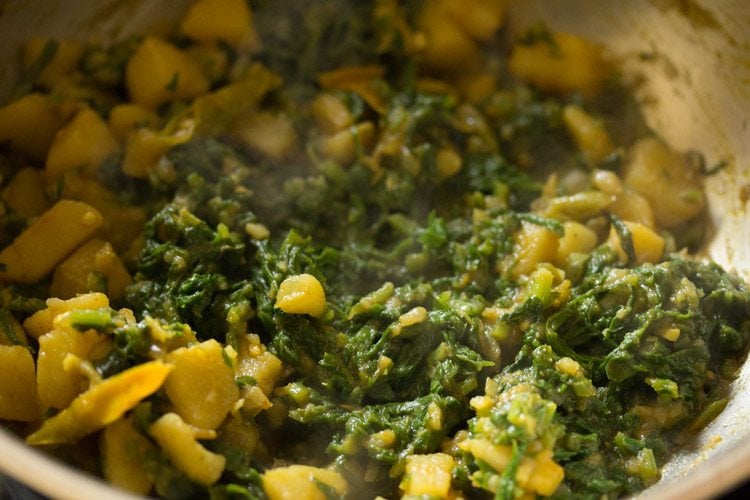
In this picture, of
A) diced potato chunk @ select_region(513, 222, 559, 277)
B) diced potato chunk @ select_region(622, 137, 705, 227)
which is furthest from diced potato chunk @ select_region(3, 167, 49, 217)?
diced potato chunk @ select_region(622, 137, 705, 227)

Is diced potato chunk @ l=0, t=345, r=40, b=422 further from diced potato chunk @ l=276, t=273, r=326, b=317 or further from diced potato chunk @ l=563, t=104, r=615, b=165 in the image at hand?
diced potato chunk @ l=563, t=104, r=615, b=165

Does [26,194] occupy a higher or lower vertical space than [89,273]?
lower

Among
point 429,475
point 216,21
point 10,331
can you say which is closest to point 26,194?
point 10,331

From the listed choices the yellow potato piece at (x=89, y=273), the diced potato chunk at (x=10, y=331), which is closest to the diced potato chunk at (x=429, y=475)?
the yellow potato piece at (x=89, y=273)

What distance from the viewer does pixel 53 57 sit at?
14.8ft

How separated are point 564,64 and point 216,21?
2.20 meters

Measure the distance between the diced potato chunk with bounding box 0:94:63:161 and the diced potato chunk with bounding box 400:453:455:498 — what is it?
267 cm

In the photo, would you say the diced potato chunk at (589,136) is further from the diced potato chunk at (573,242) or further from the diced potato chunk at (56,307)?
the diced potato chunk at (56,307)

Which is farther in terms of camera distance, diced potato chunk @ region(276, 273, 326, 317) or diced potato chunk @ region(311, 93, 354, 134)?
diced potato chunk @ region(311, 93, 354, 134)

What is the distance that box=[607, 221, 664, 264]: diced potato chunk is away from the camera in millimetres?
4191

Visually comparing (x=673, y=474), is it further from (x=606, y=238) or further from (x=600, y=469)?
(x=606, y=238)

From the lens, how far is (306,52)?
5004mm

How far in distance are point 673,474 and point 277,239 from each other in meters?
2.28

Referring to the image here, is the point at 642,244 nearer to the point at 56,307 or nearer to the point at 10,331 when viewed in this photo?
the point at 56,307
